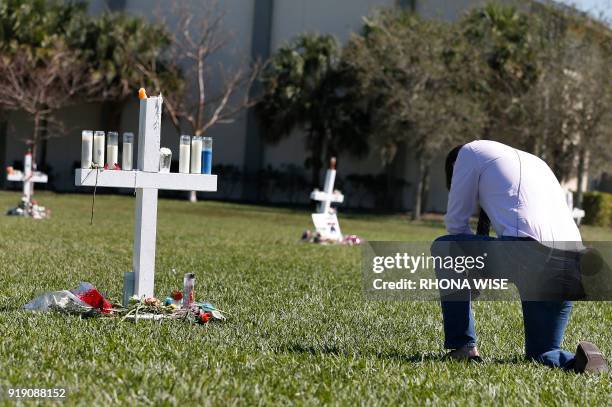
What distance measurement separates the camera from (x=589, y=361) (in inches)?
215

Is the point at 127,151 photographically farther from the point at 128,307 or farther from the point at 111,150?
Result: the point at 128,307

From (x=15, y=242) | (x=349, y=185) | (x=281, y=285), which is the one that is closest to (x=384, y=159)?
(x=349, y=185)

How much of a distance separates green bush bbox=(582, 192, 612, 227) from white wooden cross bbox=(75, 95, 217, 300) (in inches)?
1178

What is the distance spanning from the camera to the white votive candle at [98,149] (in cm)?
686

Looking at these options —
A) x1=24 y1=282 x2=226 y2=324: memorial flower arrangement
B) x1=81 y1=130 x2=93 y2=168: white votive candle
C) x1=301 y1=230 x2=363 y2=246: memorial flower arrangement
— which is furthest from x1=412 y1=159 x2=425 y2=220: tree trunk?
x1=81 y1=130 x2=93 y2=168: white votive candle

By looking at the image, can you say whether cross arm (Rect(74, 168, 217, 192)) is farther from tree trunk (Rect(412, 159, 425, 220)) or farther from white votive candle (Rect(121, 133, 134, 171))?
tree trunk (Rect(412, 159, 425, 220))

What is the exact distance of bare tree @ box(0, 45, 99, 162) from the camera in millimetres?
35000

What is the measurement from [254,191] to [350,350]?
34727mm

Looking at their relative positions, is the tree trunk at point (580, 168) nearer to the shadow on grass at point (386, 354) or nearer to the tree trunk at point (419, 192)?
the tree trunk at point (419, 192)

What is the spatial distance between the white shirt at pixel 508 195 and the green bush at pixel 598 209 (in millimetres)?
30396

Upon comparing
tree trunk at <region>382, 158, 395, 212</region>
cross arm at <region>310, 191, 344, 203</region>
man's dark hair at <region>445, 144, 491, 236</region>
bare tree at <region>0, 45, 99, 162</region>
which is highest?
bare tree at <region>0, 45, 99, 162</region>

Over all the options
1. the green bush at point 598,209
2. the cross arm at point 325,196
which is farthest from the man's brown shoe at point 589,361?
the green bush at point 598,209

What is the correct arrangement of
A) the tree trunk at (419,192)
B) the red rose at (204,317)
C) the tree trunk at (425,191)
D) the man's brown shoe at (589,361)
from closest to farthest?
the man's brown shoe at (589,361) < the red rose at (204,317) < the tree trunk at (419,192) < the tree trunk at (425,191)

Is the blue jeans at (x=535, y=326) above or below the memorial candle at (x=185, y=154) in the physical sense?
below
